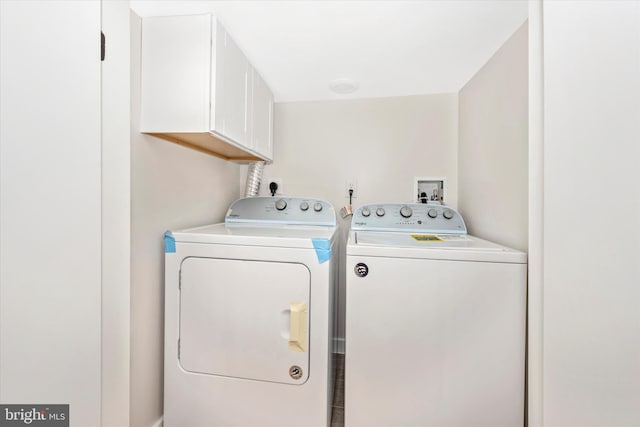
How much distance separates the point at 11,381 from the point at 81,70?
32.4 inches

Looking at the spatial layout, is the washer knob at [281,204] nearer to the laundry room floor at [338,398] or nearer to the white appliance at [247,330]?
the white appliance at [247,330]

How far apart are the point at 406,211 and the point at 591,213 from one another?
99cm

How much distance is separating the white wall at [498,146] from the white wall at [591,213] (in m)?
0.36

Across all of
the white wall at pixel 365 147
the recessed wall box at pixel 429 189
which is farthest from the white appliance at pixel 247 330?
the recessed wall box at pixel 429 189

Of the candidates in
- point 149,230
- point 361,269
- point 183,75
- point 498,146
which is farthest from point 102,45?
point 498,146

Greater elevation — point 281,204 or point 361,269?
point 281,204

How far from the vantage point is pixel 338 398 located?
1.52 m

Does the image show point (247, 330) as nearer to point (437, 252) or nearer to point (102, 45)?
point (437, 252)

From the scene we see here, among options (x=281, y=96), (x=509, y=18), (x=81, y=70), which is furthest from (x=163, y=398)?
(x=509, y=18)

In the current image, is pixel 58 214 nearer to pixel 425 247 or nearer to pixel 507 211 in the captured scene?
pixel 425 247

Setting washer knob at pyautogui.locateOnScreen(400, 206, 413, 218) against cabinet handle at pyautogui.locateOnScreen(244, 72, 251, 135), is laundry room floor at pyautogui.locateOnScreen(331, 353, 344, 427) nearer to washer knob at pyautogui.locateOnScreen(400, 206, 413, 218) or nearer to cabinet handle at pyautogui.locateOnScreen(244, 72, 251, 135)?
washer knob at pyautogui.locateOnScreen(400, 206, 413, 218)

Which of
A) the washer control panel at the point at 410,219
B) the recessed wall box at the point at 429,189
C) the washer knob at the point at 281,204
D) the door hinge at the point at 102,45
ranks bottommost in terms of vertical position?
the washer control panel at the point at 410,219

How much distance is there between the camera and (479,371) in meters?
0.96

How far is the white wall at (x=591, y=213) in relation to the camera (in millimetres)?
640
